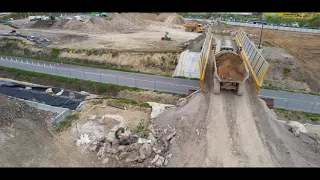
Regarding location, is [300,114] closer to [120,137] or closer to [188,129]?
[188,129]

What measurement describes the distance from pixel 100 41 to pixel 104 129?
23321 mm

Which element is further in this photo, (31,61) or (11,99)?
(31,61)

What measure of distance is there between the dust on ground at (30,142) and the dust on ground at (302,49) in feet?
75.4

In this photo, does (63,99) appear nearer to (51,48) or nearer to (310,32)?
(51,48)

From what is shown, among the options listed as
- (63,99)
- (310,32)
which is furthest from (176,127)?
(310,32)

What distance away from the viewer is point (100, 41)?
3569 centimetres

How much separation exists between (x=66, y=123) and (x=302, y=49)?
32.1 meters

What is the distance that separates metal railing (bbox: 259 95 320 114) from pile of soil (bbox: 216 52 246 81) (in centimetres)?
595

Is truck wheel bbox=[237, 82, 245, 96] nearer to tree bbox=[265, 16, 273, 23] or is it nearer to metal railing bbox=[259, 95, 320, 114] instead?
metal railing bbox=[259, 95, 320, 114]

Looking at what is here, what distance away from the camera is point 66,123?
52.5ft

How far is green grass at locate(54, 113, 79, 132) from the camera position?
1552 centimetres

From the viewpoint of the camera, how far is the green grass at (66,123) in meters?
15.5

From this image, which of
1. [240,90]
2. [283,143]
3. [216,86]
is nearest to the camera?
[283,143]

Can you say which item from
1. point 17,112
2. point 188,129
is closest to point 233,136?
point 188,129
